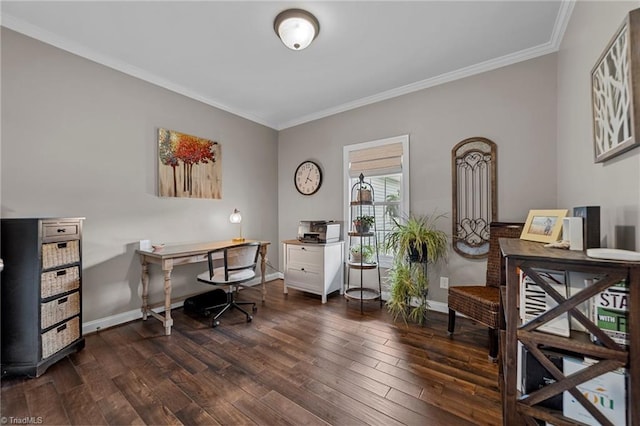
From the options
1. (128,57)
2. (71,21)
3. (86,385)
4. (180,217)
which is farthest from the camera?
(180,217)

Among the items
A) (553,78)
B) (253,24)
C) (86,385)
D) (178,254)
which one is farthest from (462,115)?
(86,385)

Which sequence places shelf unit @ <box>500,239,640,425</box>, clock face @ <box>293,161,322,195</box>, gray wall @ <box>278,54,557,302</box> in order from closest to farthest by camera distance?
Answer: 1. shelf unit @ <box>500,239,640,425</box>
2. gray wall @ <box>278,54,557,302</box>
3. clock face @ <box>293,161,322,195</box>

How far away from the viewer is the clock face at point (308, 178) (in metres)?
3.83

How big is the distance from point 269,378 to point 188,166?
8.24 feet

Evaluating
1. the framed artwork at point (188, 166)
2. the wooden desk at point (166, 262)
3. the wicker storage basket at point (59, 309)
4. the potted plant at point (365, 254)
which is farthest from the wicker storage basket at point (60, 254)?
the potted plant at point (365, 254)

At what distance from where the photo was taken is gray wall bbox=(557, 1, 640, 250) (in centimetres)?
111

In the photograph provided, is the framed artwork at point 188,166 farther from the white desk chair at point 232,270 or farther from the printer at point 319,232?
the printer at point 319,232

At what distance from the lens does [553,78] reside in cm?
228

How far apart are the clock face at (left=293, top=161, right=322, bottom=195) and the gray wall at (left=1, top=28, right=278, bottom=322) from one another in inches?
51.5

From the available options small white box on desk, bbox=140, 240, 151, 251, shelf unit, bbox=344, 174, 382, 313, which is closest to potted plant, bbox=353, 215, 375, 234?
shelf unit, bbox=344, 174, 382, 313

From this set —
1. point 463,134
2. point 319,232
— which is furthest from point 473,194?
point 319,232

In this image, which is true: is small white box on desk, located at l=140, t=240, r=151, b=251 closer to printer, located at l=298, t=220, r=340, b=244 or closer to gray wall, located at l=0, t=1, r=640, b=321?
gray wall, located at l=0, t=1, r=640, b=321

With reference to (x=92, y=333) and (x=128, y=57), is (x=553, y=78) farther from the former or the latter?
(x=92, y=333)

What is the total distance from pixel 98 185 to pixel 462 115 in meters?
3.74
